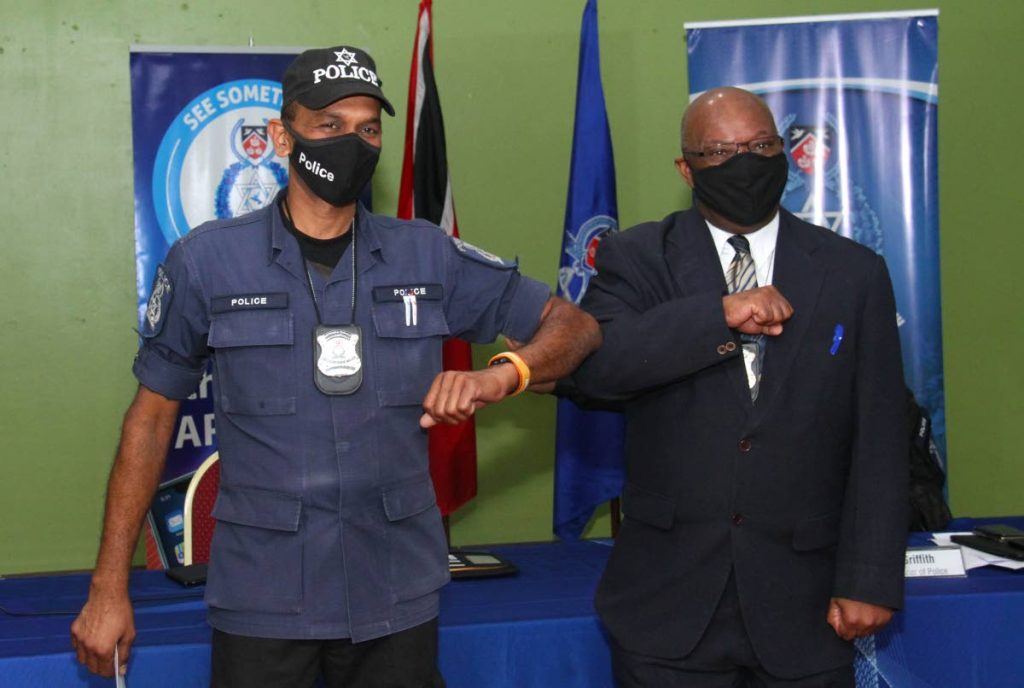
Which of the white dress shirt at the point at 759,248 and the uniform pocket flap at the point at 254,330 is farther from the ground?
the white dress shirt at the point at 759,248

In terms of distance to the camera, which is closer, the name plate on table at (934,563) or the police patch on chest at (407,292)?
the police patch on chest at (407,292)

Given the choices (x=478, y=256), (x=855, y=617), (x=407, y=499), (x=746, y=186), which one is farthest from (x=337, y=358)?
(x=855, y=617)

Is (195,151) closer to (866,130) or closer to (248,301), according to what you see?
(248,301)

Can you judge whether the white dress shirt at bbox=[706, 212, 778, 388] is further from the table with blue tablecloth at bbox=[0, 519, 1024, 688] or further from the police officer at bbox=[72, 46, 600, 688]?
the table with blue tablecloth at bbox=[0, 519, 1024, 688]

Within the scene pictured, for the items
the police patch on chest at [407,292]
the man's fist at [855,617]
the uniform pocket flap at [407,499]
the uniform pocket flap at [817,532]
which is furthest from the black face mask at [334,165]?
the man's fist at [855,617]

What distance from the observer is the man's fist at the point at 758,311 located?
6.17 feet

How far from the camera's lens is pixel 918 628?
2.29m

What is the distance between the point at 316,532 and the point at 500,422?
96.7 inches

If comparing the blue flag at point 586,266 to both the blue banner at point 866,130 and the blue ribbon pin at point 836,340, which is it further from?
the blue ribbon pin at point 836,340

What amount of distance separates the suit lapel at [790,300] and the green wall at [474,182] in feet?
7.08

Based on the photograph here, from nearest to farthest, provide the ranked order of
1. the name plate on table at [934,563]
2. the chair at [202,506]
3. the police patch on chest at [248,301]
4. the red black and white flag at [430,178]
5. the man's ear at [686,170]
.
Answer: the police patch on chest at [248,301], the man's ear at [686,170], the name plate on table at [934,563], the chair at [202,506], the red black and white flag at [430,178]

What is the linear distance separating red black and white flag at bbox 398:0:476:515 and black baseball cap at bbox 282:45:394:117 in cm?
173

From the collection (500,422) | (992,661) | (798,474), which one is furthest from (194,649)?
(500,422)

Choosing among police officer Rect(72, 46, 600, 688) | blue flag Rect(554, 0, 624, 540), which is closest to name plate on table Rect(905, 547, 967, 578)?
police officer Rect(72, 46, 600, 688)
